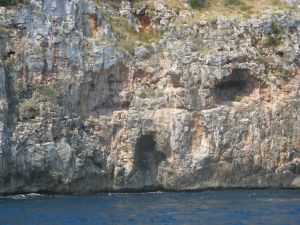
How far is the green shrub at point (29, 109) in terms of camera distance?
36.3 metres

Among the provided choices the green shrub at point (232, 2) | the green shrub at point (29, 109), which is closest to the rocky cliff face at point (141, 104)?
the green shrub at point (29, 109)

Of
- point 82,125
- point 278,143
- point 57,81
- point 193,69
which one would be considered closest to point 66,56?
point 57,81

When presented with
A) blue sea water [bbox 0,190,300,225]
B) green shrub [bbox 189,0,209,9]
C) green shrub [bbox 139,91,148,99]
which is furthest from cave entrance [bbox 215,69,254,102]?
blue sea water [bbox 0,190,300,225]

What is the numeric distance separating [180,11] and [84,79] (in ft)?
29.5

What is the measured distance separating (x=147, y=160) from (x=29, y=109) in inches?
322

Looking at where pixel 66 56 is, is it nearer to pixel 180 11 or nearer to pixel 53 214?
pixel 180 11

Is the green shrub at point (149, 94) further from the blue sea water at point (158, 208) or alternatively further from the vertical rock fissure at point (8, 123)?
the vertical rock fissure at point (8, 123)

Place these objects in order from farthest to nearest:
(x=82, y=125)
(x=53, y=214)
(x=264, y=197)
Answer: (x=82, y=125), (x=264, y=197), (x=53, y=214)

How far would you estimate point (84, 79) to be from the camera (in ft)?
126

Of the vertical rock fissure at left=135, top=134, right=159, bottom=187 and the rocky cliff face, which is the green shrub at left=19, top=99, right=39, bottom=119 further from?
the vertical rock fissure at left=135, top=134, right=159, bottom=187

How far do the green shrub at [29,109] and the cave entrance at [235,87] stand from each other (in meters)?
11.8

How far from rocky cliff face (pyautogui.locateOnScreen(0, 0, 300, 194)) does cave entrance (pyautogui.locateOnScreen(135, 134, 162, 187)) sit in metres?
0.07

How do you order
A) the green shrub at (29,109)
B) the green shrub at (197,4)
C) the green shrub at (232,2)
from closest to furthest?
the green shrub at (29,109)
the green shrub at (197,4)
the green shrub at (232,2)

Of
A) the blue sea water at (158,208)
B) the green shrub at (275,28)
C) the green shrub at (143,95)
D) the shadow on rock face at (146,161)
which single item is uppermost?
the green shrub at (275,28)
